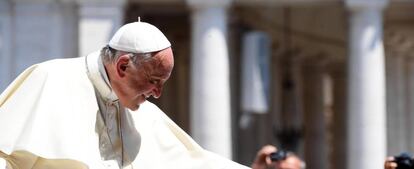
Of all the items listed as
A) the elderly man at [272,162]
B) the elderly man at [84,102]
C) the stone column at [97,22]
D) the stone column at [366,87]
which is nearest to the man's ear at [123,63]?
the elderly man at [84,102]

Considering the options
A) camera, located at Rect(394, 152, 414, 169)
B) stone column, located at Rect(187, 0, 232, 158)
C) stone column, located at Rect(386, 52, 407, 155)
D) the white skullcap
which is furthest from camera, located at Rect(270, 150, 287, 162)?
stone column, located at Rect(386, 52, 407, 155)

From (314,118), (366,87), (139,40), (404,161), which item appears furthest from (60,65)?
(314,118)

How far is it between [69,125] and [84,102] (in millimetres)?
138

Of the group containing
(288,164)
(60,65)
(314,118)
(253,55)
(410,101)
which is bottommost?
(314,118)

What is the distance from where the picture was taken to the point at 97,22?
29.8 meters

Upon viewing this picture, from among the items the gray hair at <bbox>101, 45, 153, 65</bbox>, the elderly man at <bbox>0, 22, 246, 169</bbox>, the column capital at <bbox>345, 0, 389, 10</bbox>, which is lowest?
the elderly man at <bbox>0, 22, 246, 169</bbox>

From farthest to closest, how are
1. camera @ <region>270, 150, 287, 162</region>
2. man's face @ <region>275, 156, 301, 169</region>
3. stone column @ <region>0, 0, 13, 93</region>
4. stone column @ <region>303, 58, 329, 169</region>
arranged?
1. stone column @ <region>303, 58, 329, 169</region>
2. stone column @ <region>0, 0, 13, 93</region>
3. camera @ <region>270, 150, 287, 162</region>
4. man's face @ <region>275, 156, 301, 169</region>

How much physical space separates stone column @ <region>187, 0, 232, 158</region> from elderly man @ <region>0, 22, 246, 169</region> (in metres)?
24.3

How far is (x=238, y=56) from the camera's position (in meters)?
35.9

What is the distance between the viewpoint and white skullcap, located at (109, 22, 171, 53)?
4.80m

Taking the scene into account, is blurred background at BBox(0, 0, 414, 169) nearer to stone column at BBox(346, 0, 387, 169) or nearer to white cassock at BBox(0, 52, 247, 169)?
stone column at BBox(346, 0, 387, 169)

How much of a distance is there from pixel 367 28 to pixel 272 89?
12.7 meters

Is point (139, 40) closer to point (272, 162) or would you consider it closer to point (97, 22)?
point (272, 162)

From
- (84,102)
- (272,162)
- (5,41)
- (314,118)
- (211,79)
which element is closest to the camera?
(84,102)
